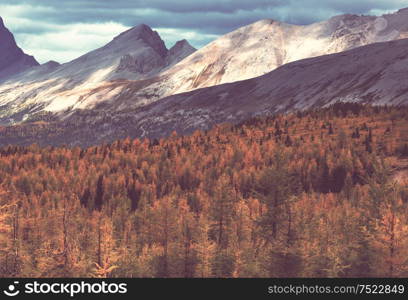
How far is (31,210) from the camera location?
165 meters

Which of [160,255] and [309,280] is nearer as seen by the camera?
[309,280]

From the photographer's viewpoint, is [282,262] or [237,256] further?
[237,256]

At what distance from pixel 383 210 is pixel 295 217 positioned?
816 centimetres

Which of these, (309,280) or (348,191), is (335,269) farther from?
(348,191)

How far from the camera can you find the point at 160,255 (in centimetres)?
6050

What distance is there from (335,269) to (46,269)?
26.6 m

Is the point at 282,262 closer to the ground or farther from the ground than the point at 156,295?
closer to the ground

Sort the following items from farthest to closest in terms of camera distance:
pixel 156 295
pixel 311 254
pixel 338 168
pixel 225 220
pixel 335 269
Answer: pixel 338 168
pixel 225 220
pixel 311 254
pixel 335 269
pixel 156 295

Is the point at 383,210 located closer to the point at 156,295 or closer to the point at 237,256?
the point at 237,256

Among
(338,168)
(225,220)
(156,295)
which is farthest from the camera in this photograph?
(338,168)

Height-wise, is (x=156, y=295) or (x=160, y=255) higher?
(x=156, y=295)

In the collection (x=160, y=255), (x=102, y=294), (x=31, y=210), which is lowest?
(x=31, y=210)

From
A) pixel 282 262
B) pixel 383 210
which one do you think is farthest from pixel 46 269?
pixel 383 210

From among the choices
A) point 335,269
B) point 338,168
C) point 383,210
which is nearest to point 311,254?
point 335,269
